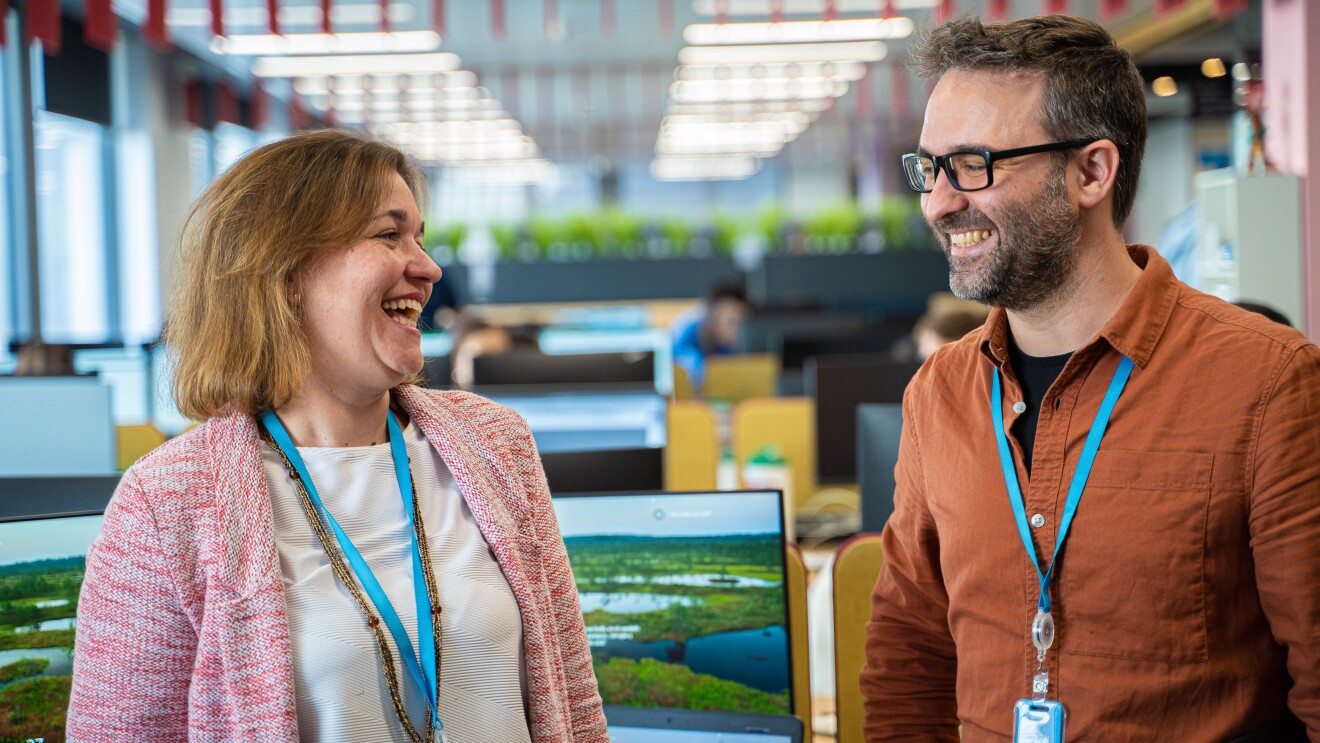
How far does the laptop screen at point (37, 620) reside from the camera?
155 cm

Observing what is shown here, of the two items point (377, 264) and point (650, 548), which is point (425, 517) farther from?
point (650, 548)

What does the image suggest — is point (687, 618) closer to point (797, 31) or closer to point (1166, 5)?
point (1166, 5)

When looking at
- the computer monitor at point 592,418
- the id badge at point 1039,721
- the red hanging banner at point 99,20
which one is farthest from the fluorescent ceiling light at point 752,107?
the id badge at point 1039,721

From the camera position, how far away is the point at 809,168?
847 inches

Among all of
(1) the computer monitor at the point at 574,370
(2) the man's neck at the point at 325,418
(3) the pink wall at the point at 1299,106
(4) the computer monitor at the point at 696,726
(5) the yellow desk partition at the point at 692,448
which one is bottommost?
(4) the computer monitor at the point at 696,726

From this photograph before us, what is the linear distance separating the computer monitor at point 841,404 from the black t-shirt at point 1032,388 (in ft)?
8.06

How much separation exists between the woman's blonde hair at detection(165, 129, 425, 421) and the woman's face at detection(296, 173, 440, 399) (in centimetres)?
2

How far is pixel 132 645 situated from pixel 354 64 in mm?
7162

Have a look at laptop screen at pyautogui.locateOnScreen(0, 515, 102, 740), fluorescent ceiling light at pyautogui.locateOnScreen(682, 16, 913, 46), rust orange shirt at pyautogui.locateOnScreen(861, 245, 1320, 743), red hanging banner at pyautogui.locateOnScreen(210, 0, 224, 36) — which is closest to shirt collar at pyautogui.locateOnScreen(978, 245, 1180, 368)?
rust orange shirt at pyautogui.locateOnScreen(861, 245, 1320, 743)

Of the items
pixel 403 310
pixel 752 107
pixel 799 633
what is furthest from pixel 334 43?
pixel 403 310

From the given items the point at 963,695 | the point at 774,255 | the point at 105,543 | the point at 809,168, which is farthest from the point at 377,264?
the point at 809,168

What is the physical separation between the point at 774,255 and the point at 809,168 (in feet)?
35.3

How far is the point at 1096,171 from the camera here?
138 centimetres

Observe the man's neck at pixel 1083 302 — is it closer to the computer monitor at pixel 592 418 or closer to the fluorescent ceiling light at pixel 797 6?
the computer monitor at pixel 592 418
